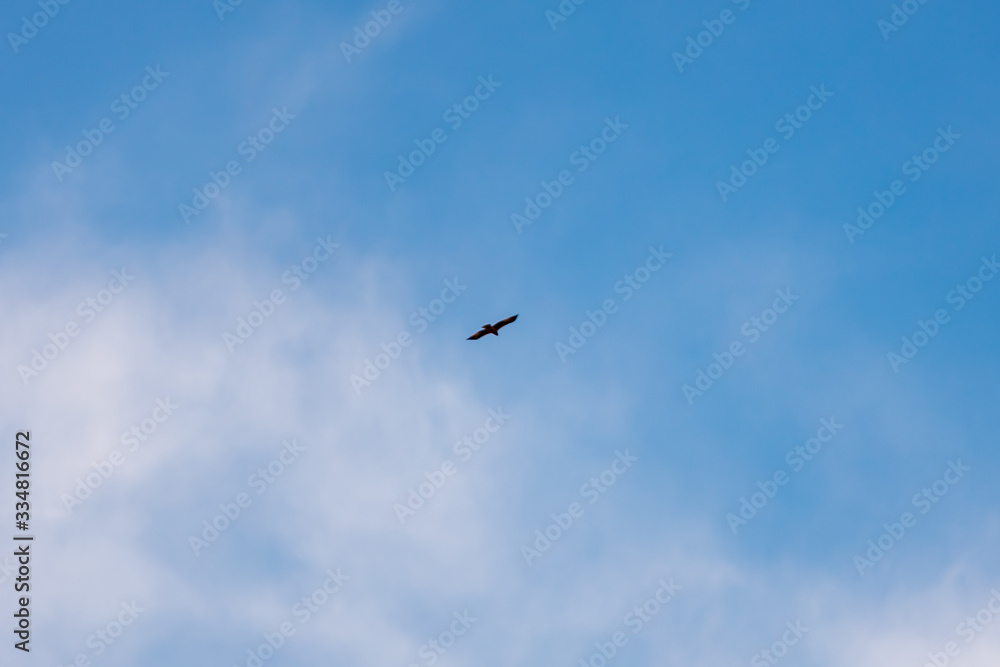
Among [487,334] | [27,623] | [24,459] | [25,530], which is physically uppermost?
[487,334]

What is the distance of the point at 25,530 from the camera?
84750 mm

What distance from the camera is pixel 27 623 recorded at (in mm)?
83938

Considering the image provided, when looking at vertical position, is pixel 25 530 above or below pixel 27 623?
above

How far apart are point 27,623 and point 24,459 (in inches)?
499

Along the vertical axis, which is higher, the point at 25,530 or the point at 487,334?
the point at 487,334

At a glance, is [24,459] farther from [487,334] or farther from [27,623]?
[487,334]

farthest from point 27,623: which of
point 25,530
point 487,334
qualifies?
point 487,334

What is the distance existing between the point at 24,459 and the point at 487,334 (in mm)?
37878

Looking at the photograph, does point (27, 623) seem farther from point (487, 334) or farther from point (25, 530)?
point (487, 334)

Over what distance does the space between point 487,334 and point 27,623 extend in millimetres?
42204

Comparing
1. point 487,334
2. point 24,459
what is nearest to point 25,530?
point 24,459

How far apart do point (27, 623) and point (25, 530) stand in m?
7.14

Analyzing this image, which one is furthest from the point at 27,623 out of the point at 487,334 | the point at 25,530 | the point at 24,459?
the point at 487,334

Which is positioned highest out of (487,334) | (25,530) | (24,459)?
(487,334)
